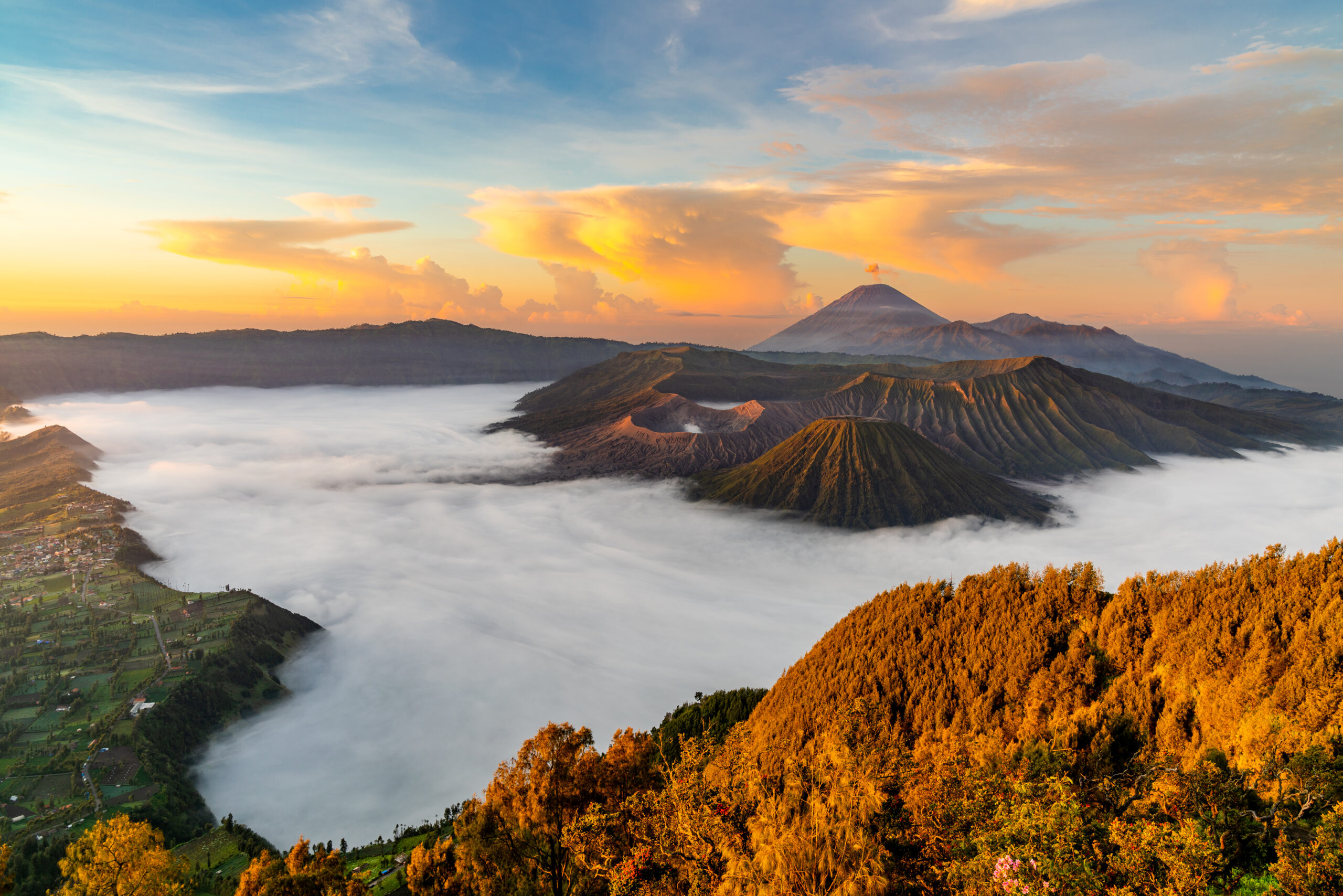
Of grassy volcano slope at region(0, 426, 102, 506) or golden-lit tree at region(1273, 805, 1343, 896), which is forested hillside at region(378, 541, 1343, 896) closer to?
golden-lit tree at region(1273, 805, 1343, 896)

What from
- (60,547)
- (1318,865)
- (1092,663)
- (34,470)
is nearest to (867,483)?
(1092,663)

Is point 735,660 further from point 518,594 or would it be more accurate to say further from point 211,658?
point 211,658

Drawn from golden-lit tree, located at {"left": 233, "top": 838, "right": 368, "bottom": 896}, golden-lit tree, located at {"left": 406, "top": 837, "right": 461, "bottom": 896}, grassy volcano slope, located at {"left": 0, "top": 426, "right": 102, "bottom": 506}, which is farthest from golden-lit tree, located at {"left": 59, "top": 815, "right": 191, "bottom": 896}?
grassy volcano slope, located at {"left": 0, "top": 426, "right": 102, "bottom": 506}

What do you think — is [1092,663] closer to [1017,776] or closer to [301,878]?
[1017,776]

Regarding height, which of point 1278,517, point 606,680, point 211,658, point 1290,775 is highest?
point 1290,775

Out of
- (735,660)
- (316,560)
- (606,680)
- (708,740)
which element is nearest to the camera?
(708,740)

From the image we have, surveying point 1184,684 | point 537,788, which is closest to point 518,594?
point 537,788
